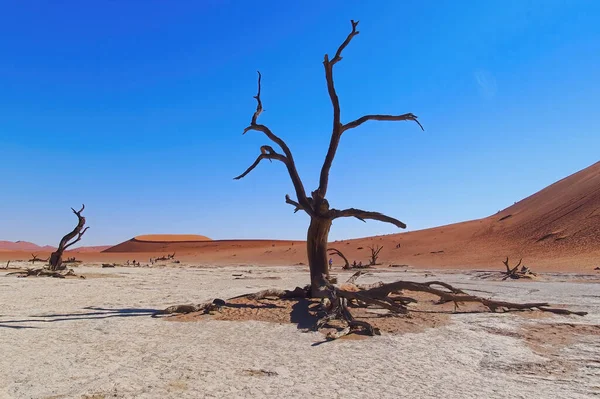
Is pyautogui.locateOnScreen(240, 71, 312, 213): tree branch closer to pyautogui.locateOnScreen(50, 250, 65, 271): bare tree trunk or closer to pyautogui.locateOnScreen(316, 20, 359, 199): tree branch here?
pyautogui.locateOnScreen(316, 20, 359, 199): tree branch

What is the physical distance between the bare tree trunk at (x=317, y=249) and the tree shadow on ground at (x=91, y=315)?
3.42m

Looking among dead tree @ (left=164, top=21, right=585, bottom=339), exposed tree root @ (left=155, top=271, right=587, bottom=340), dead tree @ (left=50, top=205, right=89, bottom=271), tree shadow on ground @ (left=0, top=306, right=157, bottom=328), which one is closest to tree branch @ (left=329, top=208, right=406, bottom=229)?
dead tree @ (left=164, top=21, right=585, bottom=339)

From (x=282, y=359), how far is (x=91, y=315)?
487 cm

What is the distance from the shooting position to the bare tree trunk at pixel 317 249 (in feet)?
32.7

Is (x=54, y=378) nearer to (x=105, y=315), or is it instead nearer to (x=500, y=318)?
(x=105, y=315)

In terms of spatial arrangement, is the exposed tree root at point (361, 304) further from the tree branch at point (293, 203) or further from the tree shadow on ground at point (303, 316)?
the tree branch at point (293, 203)

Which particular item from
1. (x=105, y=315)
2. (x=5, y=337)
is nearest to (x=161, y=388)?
(x=5, y=337)

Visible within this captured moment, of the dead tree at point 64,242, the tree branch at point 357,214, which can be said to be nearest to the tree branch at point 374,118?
the tree branch at point 357,214

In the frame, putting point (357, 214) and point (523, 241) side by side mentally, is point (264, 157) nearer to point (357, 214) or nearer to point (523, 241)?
point (357, 214)

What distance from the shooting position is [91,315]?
8.63 metres

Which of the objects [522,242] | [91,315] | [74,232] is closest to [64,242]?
[74,232]

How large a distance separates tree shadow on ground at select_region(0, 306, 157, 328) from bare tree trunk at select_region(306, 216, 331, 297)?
342 centimetres

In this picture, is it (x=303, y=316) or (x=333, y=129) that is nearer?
(x=303, y=316)

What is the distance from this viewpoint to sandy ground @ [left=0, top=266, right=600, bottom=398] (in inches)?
171
